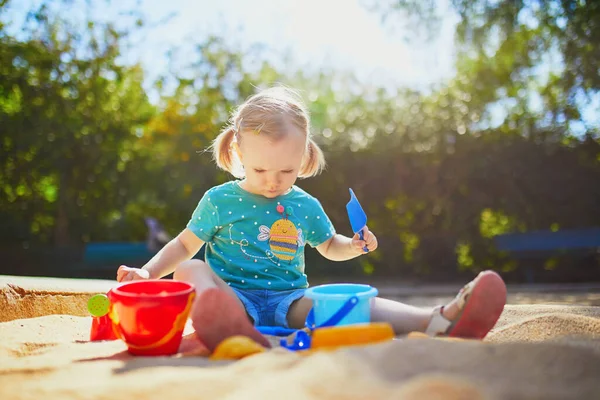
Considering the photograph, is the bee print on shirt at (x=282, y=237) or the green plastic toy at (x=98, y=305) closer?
the green plastic toy at (x=98, y=305)

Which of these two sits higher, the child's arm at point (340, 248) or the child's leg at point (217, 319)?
the child's arm at point (340, 248)

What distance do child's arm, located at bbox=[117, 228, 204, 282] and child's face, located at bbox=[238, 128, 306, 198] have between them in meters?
0.31

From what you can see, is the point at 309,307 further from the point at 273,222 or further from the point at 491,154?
the point at 491,154

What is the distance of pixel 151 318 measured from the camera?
1.49 meters

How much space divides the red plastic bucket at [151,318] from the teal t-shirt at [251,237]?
52 cm

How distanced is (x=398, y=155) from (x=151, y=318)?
4.78m

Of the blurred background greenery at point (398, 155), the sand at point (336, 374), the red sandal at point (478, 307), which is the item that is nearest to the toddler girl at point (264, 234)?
the red sandal at point (478, 307)

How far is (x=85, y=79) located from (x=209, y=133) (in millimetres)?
1473

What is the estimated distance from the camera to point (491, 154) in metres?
5.84

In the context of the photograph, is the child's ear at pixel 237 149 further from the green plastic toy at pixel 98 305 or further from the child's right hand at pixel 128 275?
the green plastic toy at pixel 98 305

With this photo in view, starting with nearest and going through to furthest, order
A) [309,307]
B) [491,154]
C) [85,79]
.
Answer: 1. [309,307]
2. [491,154]
3. [85,79]

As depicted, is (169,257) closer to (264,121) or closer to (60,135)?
(264,121)

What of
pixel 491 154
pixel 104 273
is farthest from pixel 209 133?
pixel 491 154

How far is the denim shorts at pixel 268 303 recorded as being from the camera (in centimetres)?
197
